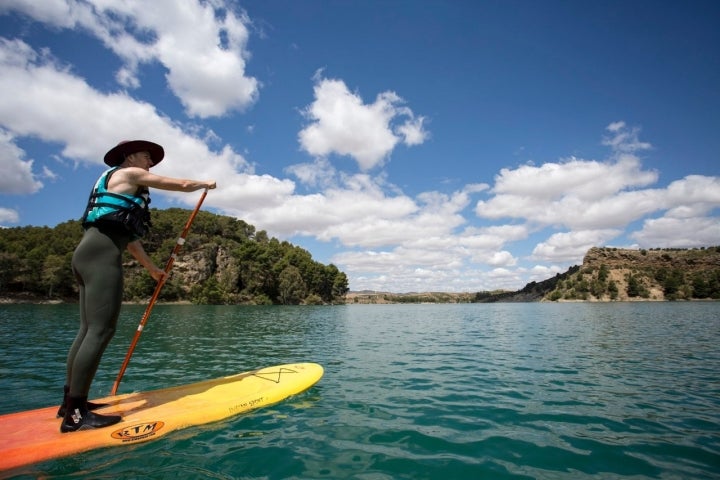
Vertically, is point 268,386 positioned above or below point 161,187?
below

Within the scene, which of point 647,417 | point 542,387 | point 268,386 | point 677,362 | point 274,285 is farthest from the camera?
point 274,285

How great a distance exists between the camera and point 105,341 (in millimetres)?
5504

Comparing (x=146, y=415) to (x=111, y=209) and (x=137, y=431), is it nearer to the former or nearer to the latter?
(x=137, y=431)

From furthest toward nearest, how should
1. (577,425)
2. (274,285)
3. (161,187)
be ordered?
(274,285)
(577,425)
(161,187)

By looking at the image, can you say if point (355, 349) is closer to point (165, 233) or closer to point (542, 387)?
point (542, 387)

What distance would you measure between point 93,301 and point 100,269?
48 centimetres

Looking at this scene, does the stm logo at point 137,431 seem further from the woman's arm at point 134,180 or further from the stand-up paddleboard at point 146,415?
the woman's arm at point 134,180

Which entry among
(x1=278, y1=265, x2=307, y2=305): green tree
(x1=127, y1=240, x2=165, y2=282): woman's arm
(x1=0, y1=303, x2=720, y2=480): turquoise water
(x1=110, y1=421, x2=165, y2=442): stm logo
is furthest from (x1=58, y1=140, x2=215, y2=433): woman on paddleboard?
(x1=278, y1=265, x2=307, y2=305): green tree

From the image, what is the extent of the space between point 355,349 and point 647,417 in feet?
42.2


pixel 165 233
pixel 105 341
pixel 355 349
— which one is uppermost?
pixel 165 233

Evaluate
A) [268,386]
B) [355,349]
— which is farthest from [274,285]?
[268,386]

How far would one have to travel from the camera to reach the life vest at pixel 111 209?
550 centimetres

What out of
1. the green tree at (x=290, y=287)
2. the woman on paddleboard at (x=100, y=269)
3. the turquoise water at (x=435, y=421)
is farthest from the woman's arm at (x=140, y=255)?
the green tree at (x=290, y=287)

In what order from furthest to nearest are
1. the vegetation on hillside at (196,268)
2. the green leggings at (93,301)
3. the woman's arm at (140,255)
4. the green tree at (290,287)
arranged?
the green tree at (290,287) → the vegetation on hillside at (196,268) → the woman's arm at (140,255) → the green leggings at (93,301)
